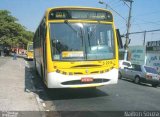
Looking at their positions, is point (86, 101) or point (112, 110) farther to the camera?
point (86, 101)

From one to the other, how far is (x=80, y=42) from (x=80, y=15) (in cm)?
111

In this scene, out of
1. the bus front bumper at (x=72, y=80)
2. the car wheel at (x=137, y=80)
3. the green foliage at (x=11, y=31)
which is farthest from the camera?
the green foliage at (x=11, y=31)

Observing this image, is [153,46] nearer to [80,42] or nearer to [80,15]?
[80,15]

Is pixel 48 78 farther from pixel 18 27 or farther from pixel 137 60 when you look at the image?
pixel 18 27

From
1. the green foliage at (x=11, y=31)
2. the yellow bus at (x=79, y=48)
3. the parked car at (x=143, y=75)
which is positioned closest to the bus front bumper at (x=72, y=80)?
the yellow bus at (x=79, y=48)

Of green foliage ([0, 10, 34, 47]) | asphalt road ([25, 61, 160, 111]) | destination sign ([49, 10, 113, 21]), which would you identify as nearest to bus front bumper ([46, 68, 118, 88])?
asphalt road ([25, 61, 160, 111])

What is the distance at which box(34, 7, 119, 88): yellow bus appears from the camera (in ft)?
41.1

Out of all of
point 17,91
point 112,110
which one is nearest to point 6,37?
point 17,91

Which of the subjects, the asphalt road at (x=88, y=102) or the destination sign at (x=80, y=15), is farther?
the destination sign at (x=80, y=15)

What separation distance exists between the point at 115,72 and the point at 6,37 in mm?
46853

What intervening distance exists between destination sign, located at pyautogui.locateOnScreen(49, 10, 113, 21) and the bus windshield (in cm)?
29

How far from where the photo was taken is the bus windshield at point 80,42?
500 inches

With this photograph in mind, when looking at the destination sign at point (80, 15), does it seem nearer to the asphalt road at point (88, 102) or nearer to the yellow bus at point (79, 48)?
the yellow bus at point (79, 48)

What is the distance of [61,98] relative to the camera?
13.6 metres
